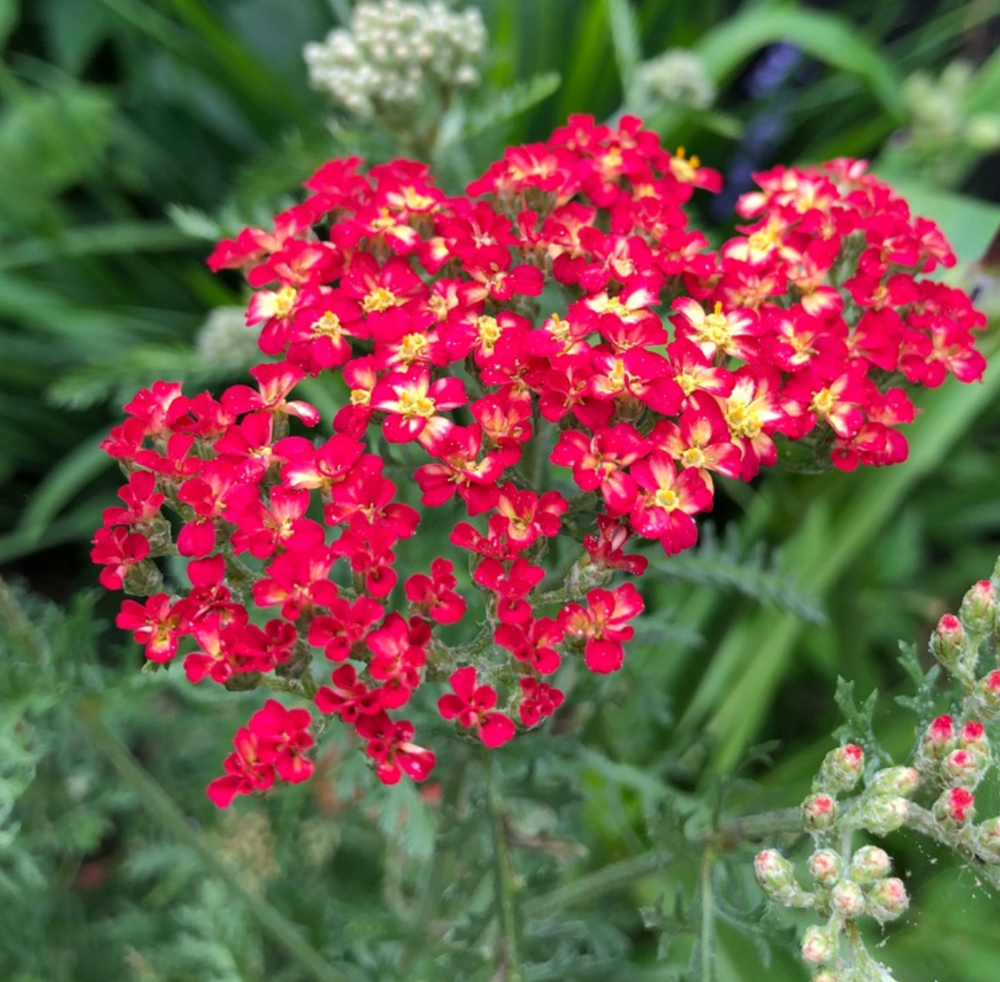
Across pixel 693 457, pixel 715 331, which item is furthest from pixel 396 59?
pixel 693 457

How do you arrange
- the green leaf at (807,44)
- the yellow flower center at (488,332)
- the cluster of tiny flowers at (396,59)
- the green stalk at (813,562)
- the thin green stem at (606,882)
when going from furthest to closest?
the green leaf at (807,44), the green stalk at (813,562), the cluster of tiny flowers at (396,59), the thin green stem at (606,882), the yellow flower center at (488,332)

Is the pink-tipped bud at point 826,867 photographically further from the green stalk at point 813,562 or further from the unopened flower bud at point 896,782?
the green stalk at point 813,562

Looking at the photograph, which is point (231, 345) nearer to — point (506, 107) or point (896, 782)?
point (506, 107)

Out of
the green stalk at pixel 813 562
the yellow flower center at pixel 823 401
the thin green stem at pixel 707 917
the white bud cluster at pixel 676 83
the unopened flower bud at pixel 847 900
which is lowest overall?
the green stalk at pixel 813 562

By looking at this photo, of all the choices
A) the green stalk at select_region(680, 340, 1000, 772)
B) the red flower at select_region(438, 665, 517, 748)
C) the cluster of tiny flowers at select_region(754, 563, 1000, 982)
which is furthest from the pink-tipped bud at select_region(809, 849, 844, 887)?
the green stalk at select_region(680, 340, 1000, 772)

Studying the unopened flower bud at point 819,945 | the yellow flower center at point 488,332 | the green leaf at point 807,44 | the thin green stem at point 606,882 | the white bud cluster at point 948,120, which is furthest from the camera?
the green leaf at point 807,44

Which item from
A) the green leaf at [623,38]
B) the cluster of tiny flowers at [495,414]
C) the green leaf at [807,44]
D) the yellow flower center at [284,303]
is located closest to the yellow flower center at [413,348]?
the cluster of tiny flowers at [495,414]
